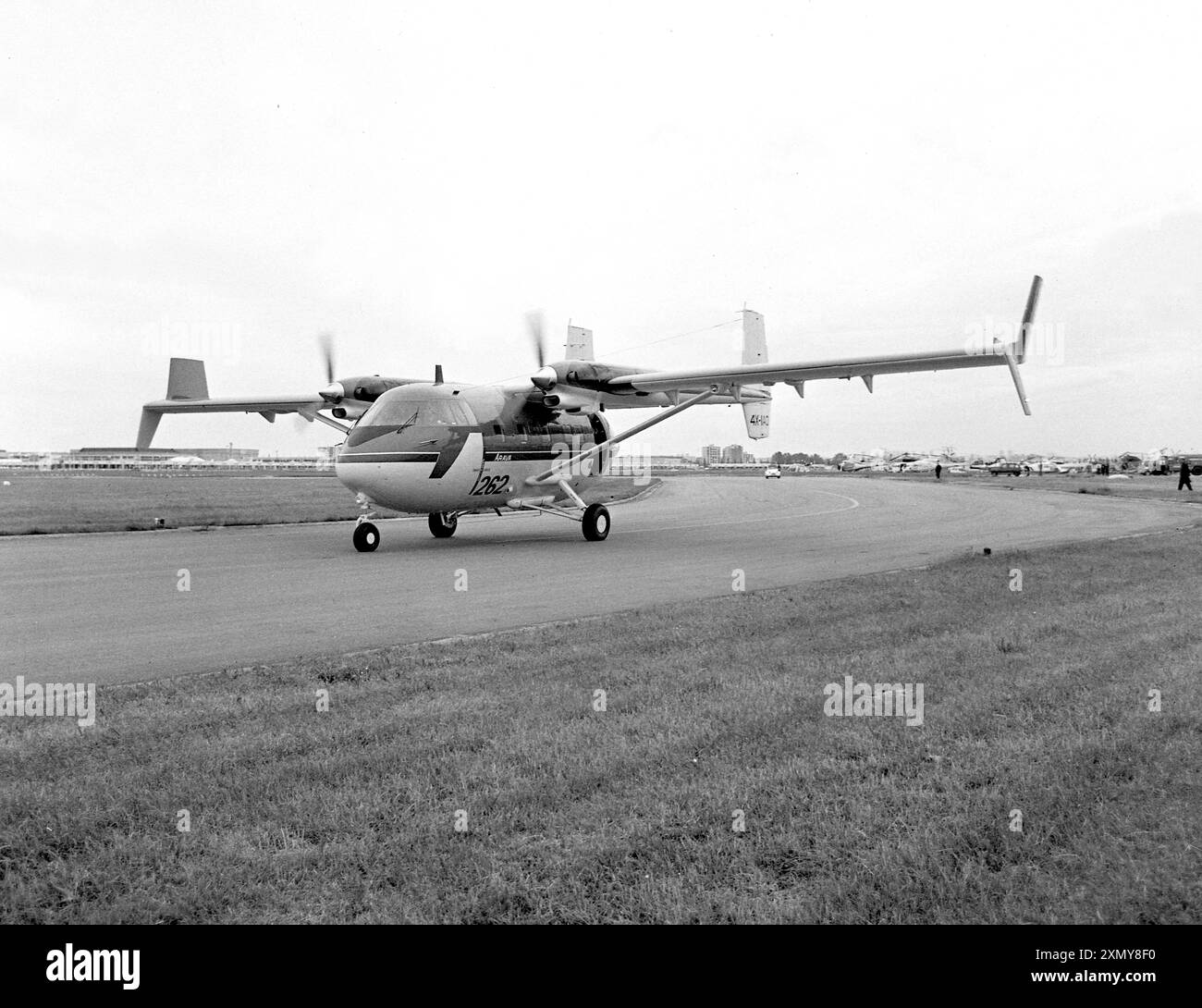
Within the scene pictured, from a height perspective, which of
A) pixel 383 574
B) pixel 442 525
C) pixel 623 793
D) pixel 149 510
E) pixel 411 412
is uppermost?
pixel 411 412

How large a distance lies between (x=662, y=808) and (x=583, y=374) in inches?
687

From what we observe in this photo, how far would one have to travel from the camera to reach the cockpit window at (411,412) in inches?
691

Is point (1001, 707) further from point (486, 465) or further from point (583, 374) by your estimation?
point (583, 374)

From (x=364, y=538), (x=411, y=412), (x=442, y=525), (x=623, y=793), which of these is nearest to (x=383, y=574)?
(x=364, y=538)

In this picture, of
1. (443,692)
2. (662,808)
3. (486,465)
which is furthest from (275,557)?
(662,808)

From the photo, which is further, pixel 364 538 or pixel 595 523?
pixel 595 523

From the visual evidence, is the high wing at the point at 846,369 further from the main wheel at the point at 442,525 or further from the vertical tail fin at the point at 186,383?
the vertical tail fin at the point at 186,383

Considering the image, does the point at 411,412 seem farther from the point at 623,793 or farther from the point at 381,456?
the point at 623,793

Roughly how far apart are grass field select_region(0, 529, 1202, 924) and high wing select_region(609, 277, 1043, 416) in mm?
9749

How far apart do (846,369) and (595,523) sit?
6983 millimetres

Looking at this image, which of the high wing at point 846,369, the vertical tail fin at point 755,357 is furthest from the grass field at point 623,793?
the vertical tail fin at point 755,357

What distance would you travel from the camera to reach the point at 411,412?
17.8 meters
